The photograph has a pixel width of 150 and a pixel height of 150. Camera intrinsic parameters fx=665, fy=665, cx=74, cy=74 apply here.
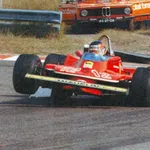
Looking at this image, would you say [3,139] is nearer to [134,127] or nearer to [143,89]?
[134,127]

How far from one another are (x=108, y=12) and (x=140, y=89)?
11.2 metres

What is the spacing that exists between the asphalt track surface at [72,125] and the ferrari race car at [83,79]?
203mm

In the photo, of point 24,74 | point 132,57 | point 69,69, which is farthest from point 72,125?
point 132,57

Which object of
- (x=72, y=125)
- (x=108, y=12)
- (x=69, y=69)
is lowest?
(x=72, y=125)

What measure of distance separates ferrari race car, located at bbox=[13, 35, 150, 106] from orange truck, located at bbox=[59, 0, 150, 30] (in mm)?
9891

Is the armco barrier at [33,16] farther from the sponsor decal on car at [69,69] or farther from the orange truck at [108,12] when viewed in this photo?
the sponsor decal on car at [69,69]

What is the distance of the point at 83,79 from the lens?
349 inches

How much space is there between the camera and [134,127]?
739 cm

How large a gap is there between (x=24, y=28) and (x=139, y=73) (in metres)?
8.45

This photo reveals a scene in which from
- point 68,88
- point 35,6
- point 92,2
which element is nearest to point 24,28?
point 92,2

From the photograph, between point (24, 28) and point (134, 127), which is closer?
point (134, 127)

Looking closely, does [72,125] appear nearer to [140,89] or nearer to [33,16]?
[140,89]

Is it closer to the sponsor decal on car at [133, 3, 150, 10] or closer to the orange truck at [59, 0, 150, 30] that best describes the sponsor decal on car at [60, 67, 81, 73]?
the orange truck at [59, 0, 150, 30]

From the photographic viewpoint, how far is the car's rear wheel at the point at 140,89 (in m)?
8.59
